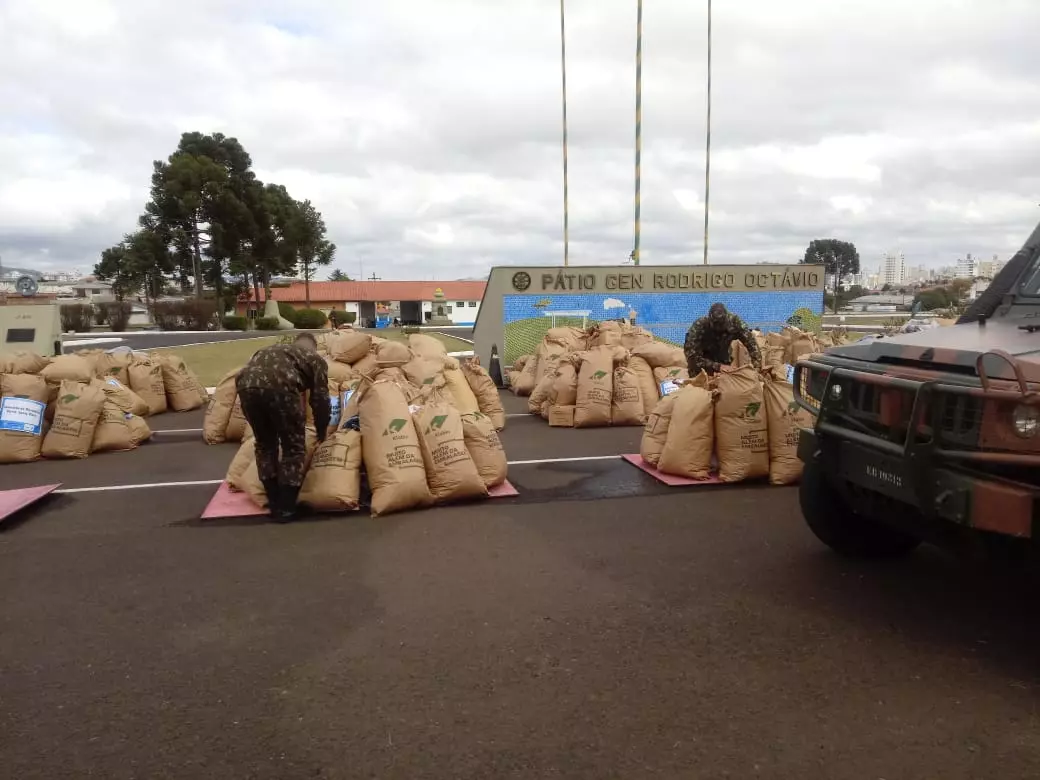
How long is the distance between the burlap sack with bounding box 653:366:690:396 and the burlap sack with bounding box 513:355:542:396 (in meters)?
2.75

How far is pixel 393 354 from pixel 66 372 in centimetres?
363

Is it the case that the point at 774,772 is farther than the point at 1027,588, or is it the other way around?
the point at 1027,588

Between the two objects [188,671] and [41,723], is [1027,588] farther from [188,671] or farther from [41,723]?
[41,723]

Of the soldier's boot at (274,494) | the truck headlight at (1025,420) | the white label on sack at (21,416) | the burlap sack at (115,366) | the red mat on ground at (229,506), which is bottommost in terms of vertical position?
the red mat on ground at (229,506)

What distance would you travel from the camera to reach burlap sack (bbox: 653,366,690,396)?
932 cm

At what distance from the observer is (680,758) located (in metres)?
2.53

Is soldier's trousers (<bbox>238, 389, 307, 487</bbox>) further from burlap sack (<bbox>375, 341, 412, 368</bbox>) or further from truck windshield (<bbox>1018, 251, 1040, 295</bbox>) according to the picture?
truck windshield (<bbox>1018, 251, 1040, 295</bbox>)

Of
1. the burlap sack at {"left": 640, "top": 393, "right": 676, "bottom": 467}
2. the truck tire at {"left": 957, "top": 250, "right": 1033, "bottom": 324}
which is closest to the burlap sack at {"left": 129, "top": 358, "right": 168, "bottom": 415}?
the burlap sack at {"left": 640, "top": 393, "right": 676, "bottom": 467}

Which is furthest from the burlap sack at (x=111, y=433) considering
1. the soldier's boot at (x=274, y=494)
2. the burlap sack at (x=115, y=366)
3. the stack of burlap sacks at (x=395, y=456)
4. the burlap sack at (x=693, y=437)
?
the burlap sack at (x=693, y=437)

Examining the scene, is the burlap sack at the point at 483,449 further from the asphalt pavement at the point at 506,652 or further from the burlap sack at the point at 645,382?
the burlap sack at the point at 645,382

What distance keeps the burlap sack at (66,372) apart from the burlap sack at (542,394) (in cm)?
548

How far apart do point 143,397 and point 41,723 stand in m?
9.16

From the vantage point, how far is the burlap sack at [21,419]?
8.00m

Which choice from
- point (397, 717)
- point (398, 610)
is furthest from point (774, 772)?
point (398, 610)
